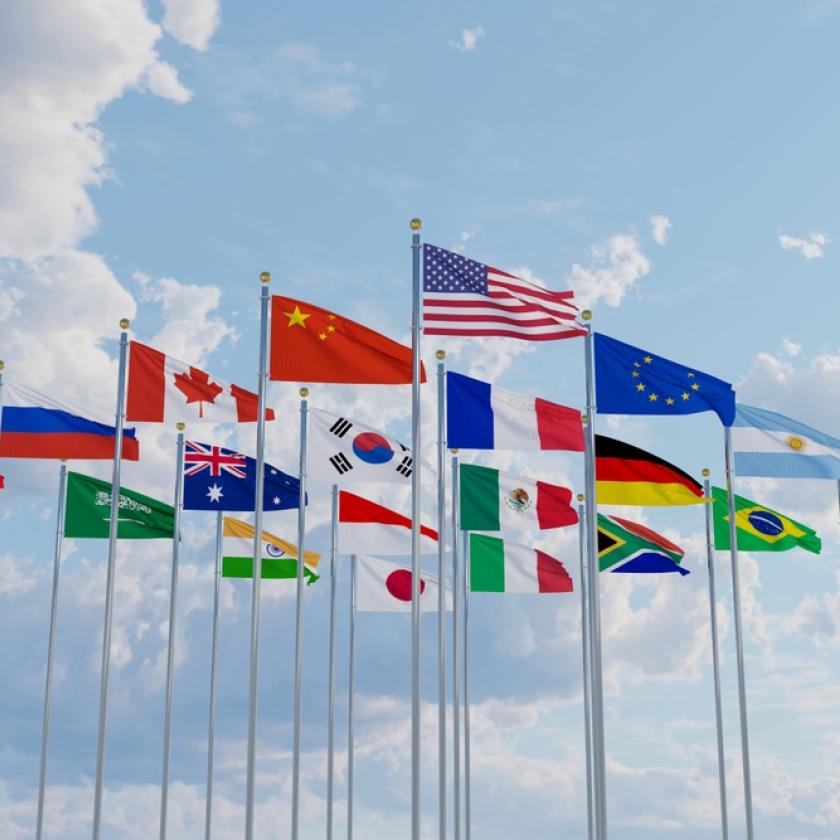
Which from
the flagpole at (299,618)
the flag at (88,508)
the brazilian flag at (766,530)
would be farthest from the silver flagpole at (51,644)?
the brazilian flag at (766,530)

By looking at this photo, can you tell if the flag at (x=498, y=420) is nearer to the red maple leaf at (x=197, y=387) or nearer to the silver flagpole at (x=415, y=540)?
the red maple leaf at (x=197, y=387)

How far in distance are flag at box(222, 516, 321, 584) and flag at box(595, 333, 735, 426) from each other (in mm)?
13715

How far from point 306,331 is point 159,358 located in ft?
17.9

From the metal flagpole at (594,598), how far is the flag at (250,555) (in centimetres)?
1353

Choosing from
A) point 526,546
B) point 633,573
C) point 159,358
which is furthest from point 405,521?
point 159,358

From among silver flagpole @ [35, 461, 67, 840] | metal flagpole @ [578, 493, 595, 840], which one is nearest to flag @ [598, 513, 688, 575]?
metal flagpole @ [578, 493, 595, 840]

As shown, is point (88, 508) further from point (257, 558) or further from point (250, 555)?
point (257, 558)

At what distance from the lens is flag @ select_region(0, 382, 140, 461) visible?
2903 cm

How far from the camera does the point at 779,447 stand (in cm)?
3142

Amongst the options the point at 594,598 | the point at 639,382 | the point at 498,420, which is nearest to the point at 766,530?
the point at 498,420

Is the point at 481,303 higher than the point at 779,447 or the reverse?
higher

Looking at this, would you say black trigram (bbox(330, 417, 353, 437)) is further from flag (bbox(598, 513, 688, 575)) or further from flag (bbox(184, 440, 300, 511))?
flag (bbox(598, 513, 688, 575))

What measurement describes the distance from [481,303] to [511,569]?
47.1ft

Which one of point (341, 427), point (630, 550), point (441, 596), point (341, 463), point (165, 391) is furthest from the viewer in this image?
point (630, 550)
